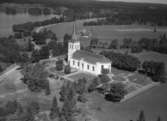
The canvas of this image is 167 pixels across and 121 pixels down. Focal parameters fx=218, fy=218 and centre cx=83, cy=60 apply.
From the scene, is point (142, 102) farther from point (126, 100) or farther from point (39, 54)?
point (39, 54)

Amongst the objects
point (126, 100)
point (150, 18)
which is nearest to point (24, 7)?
point (150, 18)

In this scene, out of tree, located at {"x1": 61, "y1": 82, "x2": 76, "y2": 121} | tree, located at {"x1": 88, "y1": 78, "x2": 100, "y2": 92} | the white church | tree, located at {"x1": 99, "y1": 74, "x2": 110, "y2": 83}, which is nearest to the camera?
tree, located at {"x1": 61, "y1": 82, "x2": 76, "y2": 121}

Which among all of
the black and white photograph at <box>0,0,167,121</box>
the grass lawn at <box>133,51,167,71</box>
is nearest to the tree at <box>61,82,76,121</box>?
the black and white photograph at <box>0,0,167,121</box>

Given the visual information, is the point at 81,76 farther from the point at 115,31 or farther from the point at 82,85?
the point at 115,31

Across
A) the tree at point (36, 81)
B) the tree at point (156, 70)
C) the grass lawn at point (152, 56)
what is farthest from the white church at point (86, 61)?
the grass lawn at point (152, 56)

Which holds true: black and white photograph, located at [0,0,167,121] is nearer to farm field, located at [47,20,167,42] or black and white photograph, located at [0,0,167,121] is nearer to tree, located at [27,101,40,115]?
tree, located at [27,101,40,115]

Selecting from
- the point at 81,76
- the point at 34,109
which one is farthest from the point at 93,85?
the point at 34,109
